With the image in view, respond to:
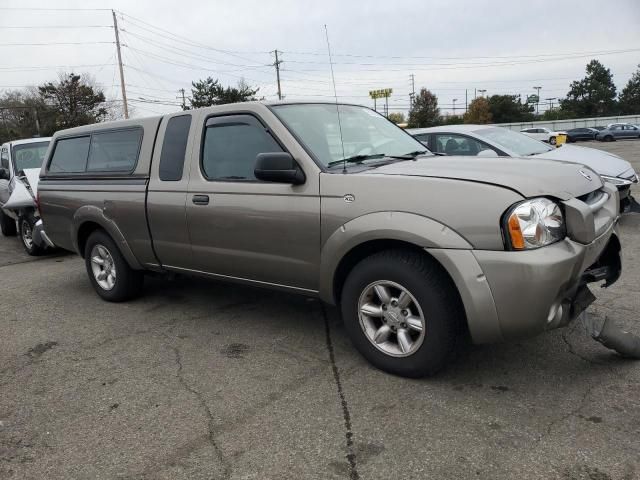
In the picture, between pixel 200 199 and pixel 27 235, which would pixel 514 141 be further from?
pixel 27 235

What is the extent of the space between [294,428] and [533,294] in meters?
1.43

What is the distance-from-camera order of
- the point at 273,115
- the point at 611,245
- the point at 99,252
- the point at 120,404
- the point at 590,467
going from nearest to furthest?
Answer: the point at 590,467 < the point at 120,404 < the point at 611,245 < the point at 273,115 < the point at 99,252

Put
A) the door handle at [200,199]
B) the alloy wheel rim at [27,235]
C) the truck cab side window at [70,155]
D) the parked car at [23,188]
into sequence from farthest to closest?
the alloy wheel rim at [27,235] → the parked car at [23,188] → the truck cab side window at [70,155] → the door handle at [200,199]

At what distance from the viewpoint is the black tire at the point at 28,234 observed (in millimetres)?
8587

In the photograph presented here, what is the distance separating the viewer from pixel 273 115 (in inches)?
154

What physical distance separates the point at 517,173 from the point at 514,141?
5223 millimetres

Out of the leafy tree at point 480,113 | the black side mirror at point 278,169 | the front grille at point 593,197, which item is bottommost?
the front grille at point 593,197

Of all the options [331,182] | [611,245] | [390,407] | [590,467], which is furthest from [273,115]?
[590,467]

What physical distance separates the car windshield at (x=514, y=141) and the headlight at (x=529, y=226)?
15.3 ft

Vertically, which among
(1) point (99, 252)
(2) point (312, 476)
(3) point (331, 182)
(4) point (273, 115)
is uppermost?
(4) point (273, 115)

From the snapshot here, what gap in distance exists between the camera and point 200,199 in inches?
167

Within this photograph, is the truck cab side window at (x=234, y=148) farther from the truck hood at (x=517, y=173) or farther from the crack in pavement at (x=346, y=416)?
the crack in pavement at (x=346, y=416)

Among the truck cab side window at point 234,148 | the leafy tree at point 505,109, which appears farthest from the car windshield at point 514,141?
the leafy tree at point 505,109

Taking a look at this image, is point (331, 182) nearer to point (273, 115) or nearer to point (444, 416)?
point (273, 115)
